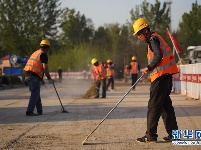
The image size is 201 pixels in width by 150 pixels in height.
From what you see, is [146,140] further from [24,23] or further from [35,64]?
[24,23]

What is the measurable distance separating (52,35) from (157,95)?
48786 millimetres

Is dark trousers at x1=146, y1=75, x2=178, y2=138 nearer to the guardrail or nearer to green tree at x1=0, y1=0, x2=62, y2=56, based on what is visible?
green tree at x1=0, y1=0, x2=62, y2=56

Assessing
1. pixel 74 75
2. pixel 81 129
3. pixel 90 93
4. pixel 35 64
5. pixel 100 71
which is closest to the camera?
pixel 81 129

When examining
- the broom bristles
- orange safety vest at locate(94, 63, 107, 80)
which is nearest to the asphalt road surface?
the broom bristles

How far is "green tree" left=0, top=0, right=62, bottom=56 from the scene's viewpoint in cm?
4859

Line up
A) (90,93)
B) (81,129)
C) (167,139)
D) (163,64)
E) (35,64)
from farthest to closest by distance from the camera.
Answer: (90,93), (35,64), (81,129), (167,139), (163,64)

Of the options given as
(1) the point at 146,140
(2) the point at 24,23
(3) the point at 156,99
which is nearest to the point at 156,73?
(3) the point at 156,99

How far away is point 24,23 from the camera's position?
1934 inches

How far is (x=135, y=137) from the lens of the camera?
855 cm

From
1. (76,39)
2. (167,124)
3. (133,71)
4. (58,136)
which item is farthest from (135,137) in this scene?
(76,39)

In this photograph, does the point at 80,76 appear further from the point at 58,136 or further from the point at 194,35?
the point at 58,136

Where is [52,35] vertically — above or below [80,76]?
above

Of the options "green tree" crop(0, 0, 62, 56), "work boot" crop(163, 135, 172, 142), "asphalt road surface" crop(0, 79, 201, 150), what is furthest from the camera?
"green tree" crop(0, 0, 62, 56)

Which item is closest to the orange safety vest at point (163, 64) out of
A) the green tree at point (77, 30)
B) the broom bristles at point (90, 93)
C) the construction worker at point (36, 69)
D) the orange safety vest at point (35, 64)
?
the construction worker at point (36, 69)
